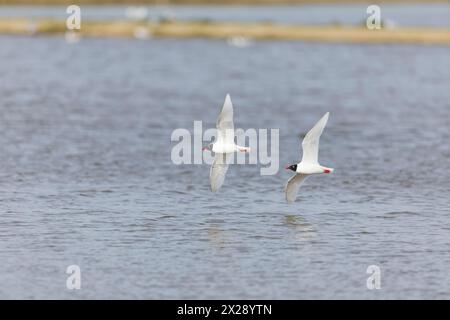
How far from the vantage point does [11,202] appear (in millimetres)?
29406

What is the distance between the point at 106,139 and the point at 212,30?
52251 millimetres

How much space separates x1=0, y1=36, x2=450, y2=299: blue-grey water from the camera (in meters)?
22.7

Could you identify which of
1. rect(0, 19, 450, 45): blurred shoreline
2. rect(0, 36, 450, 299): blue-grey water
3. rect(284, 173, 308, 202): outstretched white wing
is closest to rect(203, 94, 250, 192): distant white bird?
rect(0, 36, 450, 299): blue-grey water

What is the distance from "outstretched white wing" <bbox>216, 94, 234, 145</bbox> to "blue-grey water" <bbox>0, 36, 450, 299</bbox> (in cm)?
202

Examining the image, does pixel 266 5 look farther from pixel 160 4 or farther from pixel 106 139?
pixel 106 139

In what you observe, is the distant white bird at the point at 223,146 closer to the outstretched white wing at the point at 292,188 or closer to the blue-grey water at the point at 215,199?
the blue-grey water at the point at 215,199

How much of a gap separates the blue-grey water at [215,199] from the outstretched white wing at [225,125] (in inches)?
79.7

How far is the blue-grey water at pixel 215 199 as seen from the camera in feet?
74.3

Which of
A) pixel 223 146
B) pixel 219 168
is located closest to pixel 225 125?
pixel 223 146

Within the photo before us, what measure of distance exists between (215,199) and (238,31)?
6267 cm

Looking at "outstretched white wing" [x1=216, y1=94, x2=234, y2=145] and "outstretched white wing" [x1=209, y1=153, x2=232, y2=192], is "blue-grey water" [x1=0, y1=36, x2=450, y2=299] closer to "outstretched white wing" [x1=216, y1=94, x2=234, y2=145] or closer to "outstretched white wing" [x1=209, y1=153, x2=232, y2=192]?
"outstretched white wing" [x1=209, y1=153, x2=232, y2=192]

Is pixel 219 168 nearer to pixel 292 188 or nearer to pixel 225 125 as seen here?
pixel 225 125

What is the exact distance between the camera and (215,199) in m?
30.1

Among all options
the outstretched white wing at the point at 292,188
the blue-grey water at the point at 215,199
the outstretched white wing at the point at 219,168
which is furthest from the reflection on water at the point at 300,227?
the outstretched white wing at the point at 219,168
